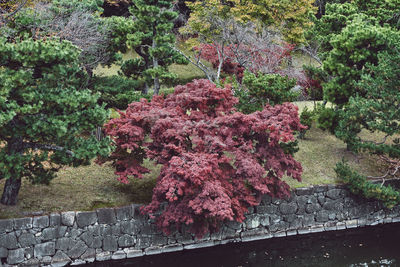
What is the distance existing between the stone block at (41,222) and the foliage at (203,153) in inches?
91.6

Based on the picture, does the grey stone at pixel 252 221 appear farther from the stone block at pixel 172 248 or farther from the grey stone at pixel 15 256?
the grey stone at pixel 15 256

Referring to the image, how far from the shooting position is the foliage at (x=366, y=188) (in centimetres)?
1456

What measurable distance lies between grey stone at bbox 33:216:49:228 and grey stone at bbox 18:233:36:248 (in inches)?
12.5

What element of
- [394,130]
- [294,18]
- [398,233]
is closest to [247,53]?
[294,18]

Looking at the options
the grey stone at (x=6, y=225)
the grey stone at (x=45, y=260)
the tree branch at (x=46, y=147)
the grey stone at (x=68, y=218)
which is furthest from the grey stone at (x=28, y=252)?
the tree branch at (x=46, y=147)

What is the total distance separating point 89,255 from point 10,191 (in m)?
2.88

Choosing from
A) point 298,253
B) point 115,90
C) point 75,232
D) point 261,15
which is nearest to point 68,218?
point 75,232

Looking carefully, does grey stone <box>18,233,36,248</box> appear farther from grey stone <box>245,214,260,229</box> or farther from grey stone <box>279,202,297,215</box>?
grey stone <box>279,202,297,215</box>

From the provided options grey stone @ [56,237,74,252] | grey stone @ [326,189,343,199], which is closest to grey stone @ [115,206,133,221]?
grey stone @ [56,237,74,252]

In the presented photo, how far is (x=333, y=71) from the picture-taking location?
53.5 feet

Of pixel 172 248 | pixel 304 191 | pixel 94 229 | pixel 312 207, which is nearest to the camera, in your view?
pixel 94 229

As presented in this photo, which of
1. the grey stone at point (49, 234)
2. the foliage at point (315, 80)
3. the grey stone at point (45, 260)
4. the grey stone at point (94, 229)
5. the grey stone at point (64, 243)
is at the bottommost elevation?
the grey stone at point (45, 260)

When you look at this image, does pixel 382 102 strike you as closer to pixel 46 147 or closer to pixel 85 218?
pixel 85 218

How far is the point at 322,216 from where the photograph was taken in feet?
51.2
